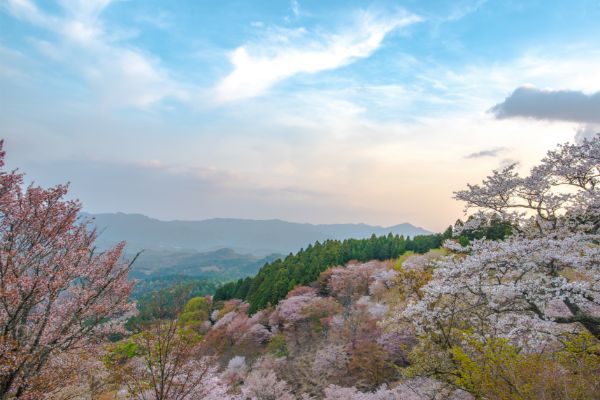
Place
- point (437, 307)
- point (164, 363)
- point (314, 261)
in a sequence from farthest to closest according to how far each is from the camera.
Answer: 1. point (314, 261)
2. point (437, 307)
3. point (164, 363)

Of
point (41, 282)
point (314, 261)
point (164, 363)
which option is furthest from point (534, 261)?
point (314, 261)

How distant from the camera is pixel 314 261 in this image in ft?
175

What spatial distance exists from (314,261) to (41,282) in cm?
4680

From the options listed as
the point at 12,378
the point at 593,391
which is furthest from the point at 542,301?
the point at 12,378

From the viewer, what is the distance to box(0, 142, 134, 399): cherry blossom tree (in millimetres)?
7704

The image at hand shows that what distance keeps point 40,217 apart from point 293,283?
40155 mm

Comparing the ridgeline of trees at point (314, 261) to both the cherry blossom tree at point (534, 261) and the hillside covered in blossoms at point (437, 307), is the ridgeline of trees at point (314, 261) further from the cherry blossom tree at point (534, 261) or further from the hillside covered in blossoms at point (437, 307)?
the cherry blossom tree at point (534, 261)

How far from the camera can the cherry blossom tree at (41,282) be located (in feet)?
25.3

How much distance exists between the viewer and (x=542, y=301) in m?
9.95

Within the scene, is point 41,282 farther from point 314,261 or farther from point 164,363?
point 314,261

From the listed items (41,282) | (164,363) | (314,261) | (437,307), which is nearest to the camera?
(41,282)

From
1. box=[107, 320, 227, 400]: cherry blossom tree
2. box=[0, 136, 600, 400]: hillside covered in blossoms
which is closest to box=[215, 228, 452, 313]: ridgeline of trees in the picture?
box=[0, 136, 600, 400]: hillside covered in blossoms

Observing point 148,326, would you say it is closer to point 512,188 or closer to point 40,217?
point 40,217

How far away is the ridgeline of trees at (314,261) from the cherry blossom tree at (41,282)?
37348mm
